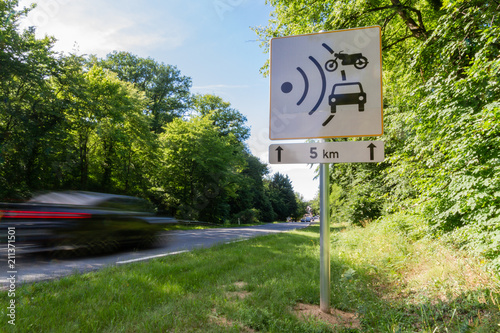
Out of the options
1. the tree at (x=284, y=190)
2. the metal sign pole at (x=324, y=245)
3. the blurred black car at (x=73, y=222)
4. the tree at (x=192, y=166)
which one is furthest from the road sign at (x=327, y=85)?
the tree at (x=284, y=190)

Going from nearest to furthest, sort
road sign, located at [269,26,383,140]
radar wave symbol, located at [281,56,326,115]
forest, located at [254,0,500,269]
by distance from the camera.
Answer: road sign, located at [269,26,383,140] < radar wave symbol, located at [281,56,326,115] < forest, located at [254,0,500,269]

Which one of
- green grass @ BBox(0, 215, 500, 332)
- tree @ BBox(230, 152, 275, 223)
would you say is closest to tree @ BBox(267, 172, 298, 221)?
tree @ BBox(230, 152, 275, 223)

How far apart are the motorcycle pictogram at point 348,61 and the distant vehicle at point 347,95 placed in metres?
0.21

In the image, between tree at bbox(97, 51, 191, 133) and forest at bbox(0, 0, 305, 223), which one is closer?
forest at bbox(0, 0, 305, 223)

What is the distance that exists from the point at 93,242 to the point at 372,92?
21.2 feet

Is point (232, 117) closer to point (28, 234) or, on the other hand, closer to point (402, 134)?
point (402, 134)

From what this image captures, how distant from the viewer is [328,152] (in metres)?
2.84

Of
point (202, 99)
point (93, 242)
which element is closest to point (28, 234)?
point (93, 242)

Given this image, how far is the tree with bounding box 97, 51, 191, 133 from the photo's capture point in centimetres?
3249

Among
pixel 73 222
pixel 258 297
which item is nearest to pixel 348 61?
pixel 258 297

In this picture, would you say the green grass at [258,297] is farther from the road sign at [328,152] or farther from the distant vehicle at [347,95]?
the distant vehicle at [347,95]

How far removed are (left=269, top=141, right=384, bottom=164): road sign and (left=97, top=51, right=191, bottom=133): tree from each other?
2999 centimetres

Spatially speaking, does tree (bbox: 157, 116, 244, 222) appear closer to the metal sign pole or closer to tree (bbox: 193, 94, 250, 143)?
tree (bbox: 193, 94, 250, 143)

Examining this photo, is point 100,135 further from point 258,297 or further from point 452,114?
point 452,114
